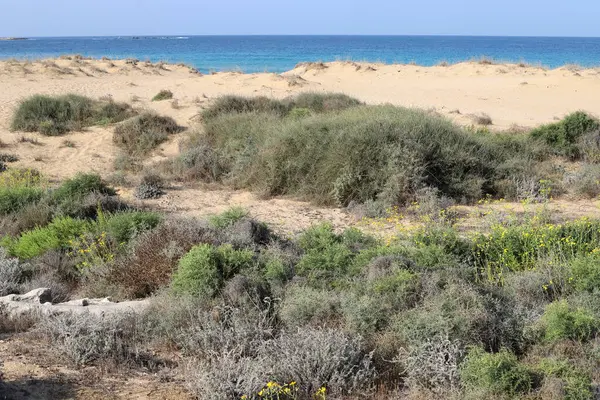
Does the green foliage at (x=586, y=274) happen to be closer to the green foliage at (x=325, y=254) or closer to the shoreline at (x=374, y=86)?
the green foliage at (x=325, y=254)

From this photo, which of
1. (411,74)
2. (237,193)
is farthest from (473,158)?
(411,74)

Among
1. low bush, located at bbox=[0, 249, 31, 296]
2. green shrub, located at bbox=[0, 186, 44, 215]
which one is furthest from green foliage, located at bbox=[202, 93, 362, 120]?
low bush, located at bbox=[0, 249, 31, 296]

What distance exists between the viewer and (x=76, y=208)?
30.9 ft

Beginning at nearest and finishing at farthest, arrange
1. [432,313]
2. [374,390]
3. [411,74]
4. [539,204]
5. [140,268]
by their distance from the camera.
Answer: [374,390] < [432,313] < [140,268] < [539,204] < [411,74]

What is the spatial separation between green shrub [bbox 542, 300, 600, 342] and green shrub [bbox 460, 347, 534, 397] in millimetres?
656

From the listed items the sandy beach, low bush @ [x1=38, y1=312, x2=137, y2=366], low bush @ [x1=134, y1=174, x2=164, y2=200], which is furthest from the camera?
the sandy beach

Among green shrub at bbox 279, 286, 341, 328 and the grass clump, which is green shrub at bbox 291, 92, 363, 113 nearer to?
the grass clump

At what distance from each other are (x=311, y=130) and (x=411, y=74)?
20.0 metres

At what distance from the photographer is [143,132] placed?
1555cm

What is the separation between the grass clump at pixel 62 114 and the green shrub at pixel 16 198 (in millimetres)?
6915

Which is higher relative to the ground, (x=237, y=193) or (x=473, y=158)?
(x=473, y=158)

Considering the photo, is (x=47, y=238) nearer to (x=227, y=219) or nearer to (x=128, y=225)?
(x=128, y=225)

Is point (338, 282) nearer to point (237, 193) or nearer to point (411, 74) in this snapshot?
point (237, 193)

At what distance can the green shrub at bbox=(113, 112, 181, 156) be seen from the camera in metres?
15.2
